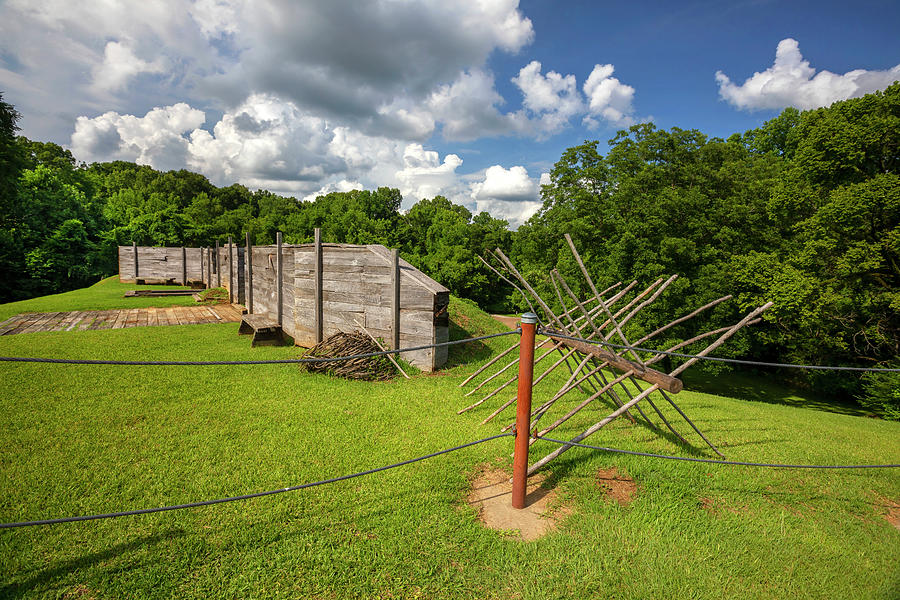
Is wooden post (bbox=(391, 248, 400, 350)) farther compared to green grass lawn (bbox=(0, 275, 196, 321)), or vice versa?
green grass lawn (bbox=(0, 275, 196, 321))

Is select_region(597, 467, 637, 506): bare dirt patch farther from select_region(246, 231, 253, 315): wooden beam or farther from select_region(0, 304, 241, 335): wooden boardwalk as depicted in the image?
select_region(246, 231, 253, 315): wooden beam

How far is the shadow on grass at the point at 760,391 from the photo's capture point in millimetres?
15219

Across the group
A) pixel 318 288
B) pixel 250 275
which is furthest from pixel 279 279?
pixel 250 275

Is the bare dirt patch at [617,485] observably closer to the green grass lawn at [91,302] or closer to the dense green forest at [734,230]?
the dense green forest at [734,230]

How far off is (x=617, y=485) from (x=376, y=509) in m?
2.43

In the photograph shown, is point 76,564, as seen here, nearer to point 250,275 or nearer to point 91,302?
point 250,275

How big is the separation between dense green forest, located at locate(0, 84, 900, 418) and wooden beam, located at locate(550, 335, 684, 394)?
1164cm

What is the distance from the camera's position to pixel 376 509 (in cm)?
330

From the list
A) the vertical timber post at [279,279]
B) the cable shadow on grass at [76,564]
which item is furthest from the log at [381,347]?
the cable shadow on grass at [76,564]

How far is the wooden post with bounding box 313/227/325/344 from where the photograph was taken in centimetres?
868

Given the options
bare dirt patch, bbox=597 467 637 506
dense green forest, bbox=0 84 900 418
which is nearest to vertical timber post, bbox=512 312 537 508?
bare dirt patch, bbox=597 467 637 506

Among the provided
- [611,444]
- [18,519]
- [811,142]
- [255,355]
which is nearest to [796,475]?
[611,444]

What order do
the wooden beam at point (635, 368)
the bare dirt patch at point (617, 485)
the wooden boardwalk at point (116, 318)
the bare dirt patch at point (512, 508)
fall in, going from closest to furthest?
the bare dirt patch at point (512, 508) < the bare dirt patch at point (617, 485) < the wooden beam at point (635, 368) < the wooden boardwalk at point (116, 318)

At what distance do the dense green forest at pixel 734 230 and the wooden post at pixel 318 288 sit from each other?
12165 mm
